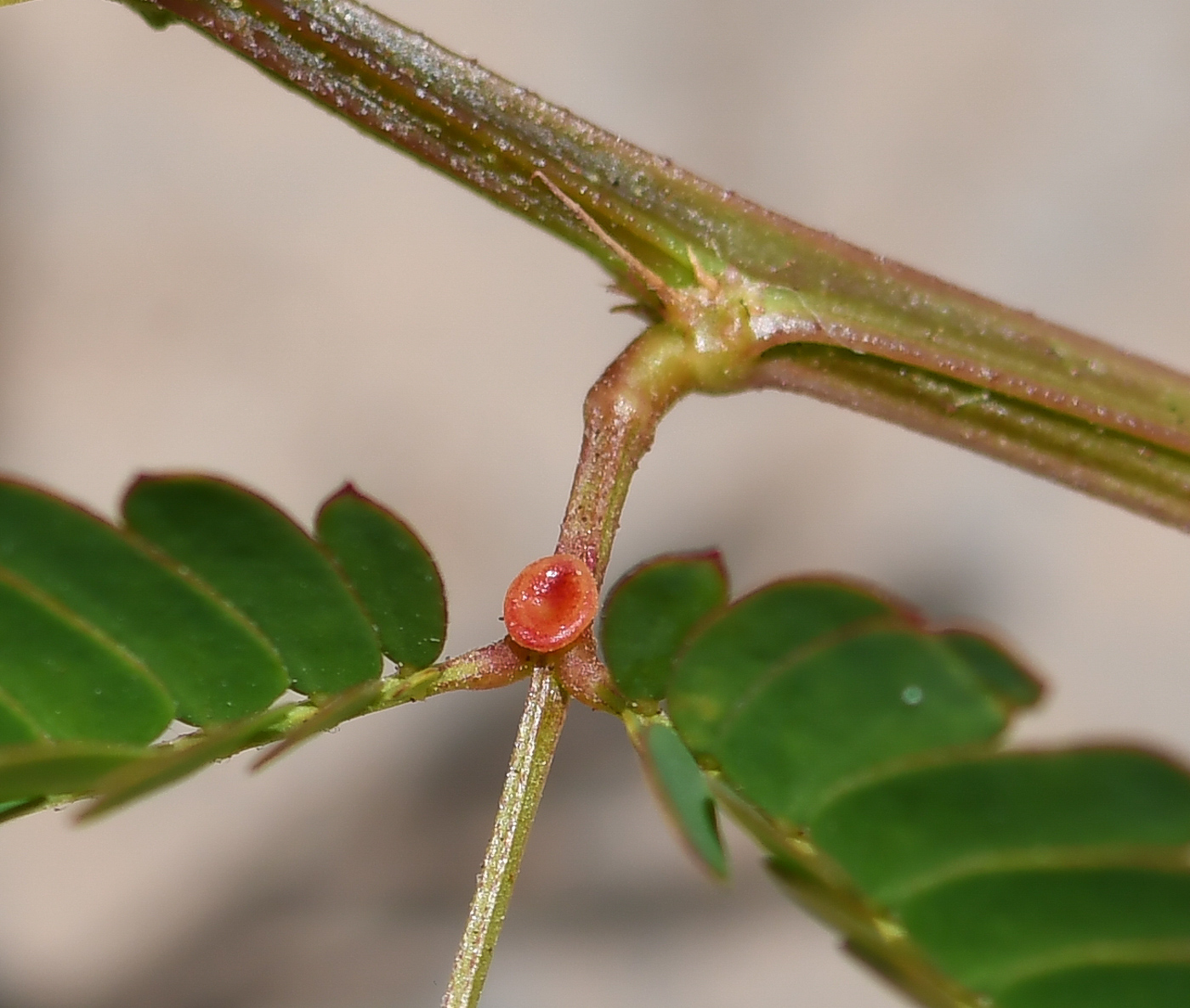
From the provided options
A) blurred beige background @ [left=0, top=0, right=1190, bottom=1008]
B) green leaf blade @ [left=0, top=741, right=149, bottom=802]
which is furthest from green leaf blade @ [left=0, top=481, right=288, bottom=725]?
blurred beige background @ [left=0, top=0, right=1190, bottom=1008]

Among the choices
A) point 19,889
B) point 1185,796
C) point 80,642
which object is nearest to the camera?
point 1185,796

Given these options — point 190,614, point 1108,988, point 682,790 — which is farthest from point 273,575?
point 1108,988

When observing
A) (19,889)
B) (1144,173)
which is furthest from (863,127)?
(19,889)

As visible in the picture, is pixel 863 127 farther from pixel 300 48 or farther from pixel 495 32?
pixel 300 48

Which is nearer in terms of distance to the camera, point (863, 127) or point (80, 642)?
point (80, 642)

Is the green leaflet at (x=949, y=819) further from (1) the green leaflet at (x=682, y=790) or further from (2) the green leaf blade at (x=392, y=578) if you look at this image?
(2) the green leaf blade at (x=392, y=578)

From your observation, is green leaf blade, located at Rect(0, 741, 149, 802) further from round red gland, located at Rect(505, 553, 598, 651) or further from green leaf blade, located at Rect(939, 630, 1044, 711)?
green leaf blade, located at Rect(939, 630, 1044, 711)

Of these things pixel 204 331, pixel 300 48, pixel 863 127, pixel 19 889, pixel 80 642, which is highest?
pixel 863 127
